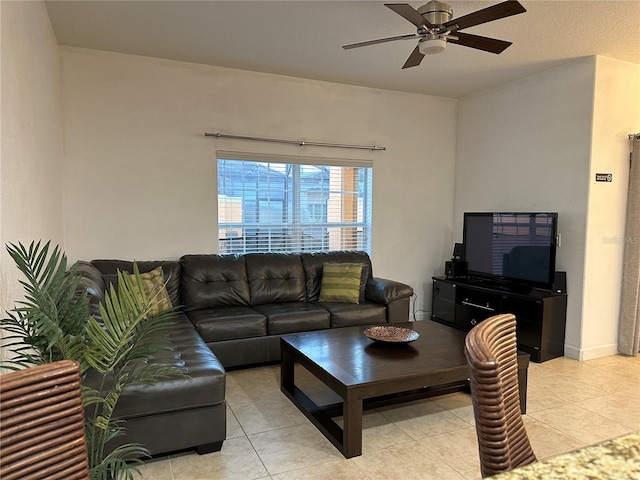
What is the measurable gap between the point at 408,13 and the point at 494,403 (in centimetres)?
222

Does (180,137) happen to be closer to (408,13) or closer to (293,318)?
Result: (293,318)

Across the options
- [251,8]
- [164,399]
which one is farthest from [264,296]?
[251,8]

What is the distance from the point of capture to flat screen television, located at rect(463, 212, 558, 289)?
403cm

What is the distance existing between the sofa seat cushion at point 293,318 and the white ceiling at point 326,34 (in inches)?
88.9

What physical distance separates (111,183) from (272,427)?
8.71 feet

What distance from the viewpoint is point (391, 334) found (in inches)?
122

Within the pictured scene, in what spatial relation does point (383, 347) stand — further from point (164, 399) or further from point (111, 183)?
point (111, 183)

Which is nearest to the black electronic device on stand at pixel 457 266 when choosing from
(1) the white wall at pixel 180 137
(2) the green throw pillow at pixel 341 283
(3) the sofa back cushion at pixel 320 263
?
(1) the white wall at pixel 180 137

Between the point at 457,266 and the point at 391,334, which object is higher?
the point at 457,266

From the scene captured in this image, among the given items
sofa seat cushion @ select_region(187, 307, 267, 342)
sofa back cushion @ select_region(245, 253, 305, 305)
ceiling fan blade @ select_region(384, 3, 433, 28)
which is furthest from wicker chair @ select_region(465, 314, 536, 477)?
sofa back cushion @ select_region(245, 253, 305, 305)

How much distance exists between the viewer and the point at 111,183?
401 cm

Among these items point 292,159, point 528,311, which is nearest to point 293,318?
point 292,159

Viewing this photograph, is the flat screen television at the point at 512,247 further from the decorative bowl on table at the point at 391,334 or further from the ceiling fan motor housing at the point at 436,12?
the ceiling fan motor housing at the point at 436,12

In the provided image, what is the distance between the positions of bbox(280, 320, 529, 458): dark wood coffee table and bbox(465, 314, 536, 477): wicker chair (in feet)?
4.69
